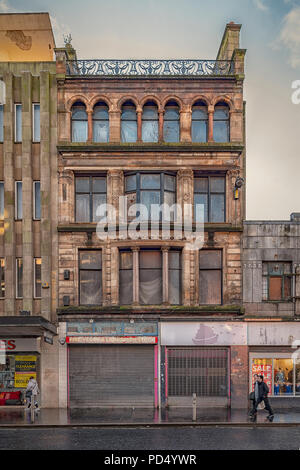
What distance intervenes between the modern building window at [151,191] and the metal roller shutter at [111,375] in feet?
22.3

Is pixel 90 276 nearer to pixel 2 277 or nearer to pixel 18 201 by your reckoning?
pixel 2 277

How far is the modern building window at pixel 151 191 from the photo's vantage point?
2455 cm


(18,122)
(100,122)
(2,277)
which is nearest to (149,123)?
(100,122)

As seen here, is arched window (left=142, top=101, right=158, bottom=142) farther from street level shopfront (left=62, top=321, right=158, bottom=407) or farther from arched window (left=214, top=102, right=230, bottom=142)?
street level shopfront (left=62, top=321, right=158, bottom=407)

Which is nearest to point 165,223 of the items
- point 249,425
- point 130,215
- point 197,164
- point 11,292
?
point 130,215

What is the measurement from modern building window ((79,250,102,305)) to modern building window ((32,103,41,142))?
6376mm

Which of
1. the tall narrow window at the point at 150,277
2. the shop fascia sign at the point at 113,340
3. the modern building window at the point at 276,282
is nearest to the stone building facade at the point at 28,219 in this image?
the shop fascia sign at the point at 113,340

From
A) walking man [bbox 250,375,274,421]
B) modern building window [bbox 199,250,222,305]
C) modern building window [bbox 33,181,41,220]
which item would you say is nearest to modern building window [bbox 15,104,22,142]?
modern building window [bbox 33,181,41,220]

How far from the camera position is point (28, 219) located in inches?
967

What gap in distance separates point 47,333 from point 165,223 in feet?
25.5

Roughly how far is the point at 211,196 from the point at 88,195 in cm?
637

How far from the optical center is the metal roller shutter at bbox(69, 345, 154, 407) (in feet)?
78.0

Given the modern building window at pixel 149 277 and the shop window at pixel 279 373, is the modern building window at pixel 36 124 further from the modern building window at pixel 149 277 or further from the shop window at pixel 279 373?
the shop window at pixel 279 373

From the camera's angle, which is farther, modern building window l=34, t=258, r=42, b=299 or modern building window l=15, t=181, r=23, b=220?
modern building window l=15, t=181, r=23, b=220
